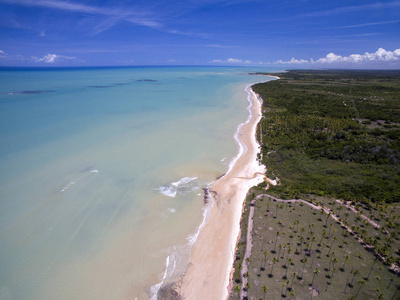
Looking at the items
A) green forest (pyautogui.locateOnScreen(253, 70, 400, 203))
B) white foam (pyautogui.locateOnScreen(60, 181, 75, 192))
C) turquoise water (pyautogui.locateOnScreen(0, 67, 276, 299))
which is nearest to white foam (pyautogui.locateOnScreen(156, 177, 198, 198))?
turquoise water (pyautogui.locateOnScreen(0, 67, 276, 299))

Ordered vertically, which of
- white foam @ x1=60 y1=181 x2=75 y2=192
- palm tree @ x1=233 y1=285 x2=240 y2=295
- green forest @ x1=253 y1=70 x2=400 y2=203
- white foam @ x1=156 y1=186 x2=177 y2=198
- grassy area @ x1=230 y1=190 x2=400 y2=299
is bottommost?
palm tree @ x1=233 y1=285 x2=240 y2=295

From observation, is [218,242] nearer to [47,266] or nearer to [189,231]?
[189,231]

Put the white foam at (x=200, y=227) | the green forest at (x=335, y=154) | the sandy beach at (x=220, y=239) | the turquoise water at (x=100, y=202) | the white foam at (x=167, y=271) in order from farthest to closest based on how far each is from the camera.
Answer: the green forest at (x=335, y=154) → the white foam at (x=200, y=227) → the turquoise water at (x=100, y=202) → the sandy beach at (x=220, y=239) → the white foam at (x=167, y=271)

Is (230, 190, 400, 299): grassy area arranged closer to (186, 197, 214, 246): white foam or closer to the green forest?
the green forest

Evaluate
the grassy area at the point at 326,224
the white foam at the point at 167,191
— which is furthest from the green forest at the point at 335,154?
the white foam at the point at 167,191

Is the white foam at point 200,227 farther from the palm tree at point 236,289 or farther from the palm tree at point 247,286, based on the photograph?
the palm tree at point 247,286

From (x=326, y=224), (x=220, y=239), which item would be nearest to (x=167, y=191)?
(x=220, y=239)
